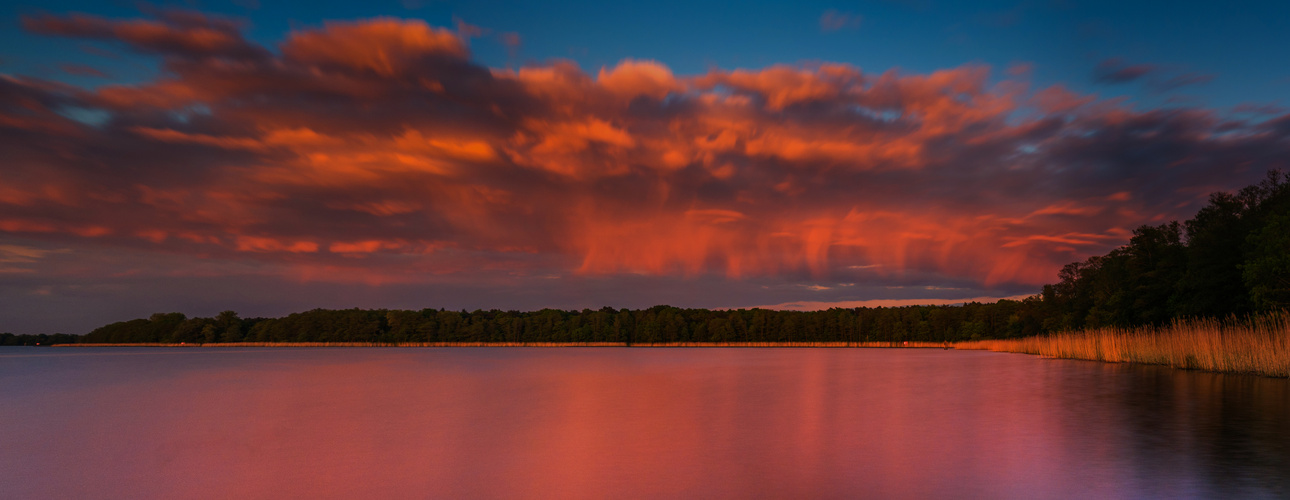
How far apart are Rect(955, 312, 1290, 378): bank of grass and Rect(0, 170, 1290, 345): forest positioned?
251 cm

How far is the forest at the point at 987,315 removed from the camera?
41.1m

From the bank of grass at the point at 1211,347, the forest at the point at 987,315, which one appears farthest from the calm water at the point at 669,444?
the forest at the point at 987,315

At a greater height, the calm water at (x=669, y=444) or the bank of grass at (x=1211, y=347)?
the bank of grass at (x=1211, y=347)

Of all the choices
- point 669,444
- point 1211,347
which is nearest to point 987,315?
point 1211,347

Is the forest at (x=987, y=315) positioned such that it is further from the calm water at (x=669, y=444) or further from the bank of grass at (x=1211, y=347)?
the calm water at (x=669, y=444)

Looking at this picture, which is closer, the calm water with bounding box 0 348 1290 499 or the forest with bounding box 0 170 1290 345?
the calm water with bounding box 0 348 1290 499

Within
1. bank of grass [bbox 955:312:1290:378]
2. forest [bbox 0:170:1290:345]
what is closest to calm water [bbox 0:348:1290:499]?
bank of grass [bbox 955:312:1290:378]

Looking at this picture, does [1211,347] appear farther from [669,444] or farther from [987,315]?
[987,315]

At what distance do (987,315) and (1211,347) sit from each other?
12084 cm

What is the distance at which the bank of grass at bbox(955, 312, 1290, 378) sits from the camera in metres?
27.0

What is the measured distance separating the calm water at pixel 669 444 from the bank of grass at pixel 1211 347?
3843 millimetres

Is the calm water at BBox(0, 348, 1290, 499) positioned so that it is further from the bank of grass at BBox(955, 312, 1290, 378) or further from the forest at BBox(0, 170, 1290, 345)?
the forest at BBox(0, 170, 1290, 345)

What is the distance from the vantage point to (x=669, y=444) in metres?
12.9

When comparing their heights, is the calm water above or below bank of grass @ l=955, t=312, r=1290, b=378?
below
